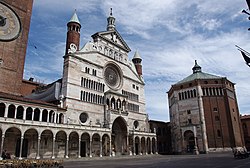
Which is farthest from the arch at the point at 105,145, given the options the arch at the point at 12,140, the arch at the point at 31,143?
the arch at the point at 12,140

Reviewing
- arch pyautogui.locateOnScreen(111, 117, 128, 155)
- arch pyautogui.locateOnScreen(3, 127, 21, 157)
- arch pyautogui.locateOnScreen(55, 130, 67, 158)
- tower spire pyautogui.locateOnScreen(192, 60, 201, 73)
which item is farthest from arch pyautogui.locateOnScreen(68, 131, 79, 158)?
tower spire pyautogui.locateOnScreen(192, 60, 201, 73)

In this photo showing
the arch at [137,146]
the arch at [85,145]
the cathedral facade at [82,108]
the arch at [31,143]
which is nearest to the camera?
the cathedral facade at [82,108]

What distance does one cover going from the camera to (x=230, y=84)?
5309 centimetres

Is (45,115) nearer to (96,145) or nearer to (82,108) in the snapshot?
(82,108)

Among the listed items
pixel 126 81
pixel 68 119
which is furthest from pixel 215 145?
pixel 68 119

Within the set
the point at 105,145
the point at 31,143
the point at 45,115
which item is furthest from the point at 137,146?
the point at 31,143

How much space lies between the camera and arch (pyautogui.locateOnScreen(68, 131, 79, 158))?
31.5 meters

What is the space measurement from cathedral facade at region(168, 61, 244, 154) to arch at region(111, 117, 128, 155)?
16.7m

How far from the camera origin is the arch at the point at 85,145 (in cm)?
3356

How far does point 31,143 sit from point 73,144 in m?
6.56

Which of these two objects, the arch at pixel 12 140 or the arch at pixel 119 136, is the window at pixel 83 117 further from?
the arch at pixel 12 140

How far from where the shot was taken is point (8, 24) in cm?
3234

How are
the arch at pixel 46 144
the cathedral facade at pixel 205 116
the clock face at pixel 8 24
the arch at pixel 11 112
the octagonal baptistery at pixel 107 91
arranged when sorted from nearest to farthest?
1. the arch at pixel 11 112
2. the arch at pixel 46 144
3. the clock face at pixel 8 24
4. the octagonal baptistery at pixel 107 91
5. the cathedral facade at pixel 205 116

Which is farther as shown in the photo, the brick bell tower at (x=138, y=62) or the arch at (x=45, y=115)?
the brick bell tower at (x=138, y=62)
